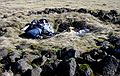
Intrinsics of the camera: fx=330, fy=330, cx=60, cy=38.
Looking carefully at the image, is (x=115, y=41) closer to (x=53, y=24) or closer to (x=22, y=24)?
(x=53, y=24)

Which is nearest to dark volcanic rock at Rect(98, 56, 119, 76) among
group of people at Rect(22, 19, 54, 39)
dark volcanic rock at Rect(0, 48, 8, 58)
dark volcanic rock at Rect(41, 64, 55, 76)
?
dark volcanic rock at Rect(41, 64, 55, 76)

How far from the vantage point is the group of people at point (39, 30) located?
3082 centimetres

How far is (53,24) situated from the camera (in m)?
34.7

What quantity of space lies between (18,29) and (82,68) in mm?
12636

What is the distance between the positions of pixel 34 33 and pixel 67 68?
32.5ft

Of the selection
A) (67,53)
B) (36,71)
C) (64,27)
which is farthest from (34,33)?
(36,71)

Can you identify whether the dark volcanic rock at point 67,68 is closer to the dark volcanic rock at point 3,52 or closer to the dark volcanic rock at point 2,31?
the dark volcanic rock at point 3,52

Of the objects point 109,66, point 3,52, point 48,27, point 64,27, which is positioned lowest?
point 64,27

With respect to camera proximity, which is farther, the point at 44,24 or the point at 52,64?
the point at 44,24

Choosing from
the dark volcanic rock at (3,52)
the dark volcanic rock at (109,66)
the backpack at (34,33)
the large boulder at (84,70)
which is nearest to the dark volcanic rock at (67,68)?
the large boulder at (84,70)

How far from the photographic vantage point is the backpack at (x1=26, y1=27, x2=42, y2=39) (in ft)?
100

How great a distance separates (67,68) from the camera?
71.0 feet

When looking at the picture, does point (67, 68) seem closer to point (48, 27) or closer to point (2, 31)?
point (48, 27)

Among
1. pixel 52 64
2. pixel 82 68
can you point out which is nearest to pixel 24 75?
pixel 52 64
